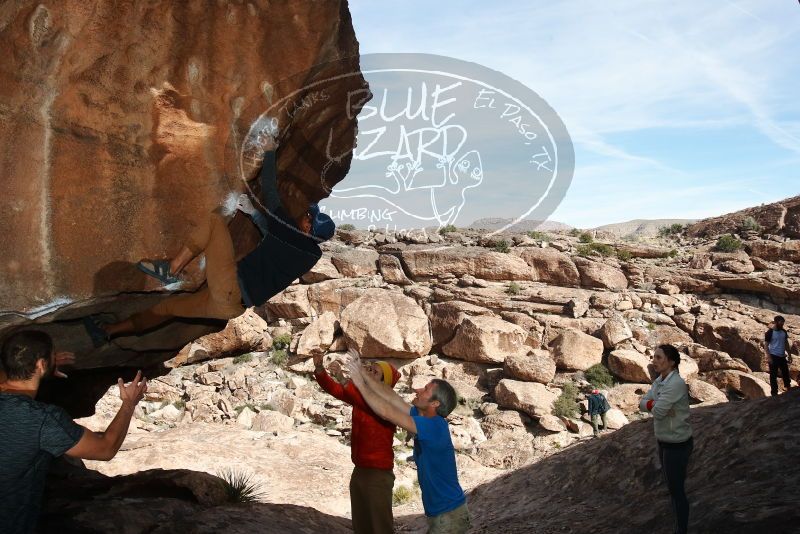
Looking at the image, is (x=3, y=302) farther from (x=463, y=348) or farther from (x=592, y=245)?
(x=592, y=245)

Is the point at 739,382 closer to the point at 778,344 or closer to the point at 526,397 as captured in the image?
the point at 526,397

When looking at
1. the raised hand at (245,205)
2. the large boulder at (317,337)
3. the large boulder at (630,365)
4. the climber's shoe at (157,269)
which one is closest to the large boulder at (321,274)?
the large boulder at (317,337)

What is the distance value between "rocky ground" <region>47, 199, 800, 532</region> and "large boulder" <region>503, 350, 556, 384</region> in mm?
54

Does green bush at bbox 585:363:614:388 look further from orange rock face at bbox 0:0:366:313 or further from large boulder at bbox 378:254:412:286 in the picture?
orange rock face at bbox 0:0:366:313

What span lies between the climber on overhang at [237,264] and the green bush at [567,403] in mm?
15559

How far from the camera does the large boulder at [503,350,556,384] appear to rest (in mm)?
21531

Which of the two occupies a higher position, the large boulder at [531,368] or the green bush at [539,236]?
the green bush at [539,236]

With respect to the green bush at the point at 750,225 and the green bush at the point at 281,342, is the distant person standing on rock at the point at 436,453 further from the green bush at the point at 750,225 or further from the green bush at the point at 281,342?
the green bush at the point at 750,225

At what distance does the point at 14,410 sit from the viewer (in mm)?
2760

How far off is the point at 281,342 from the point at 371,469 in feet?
65.7

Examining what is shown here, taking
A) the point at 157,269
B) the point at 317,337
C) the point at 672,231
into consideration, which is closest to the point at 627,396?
the point at 317,337

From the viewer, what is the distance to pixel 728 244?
29156mm

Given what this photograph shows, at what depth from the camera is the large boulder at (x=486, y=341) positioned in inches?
894

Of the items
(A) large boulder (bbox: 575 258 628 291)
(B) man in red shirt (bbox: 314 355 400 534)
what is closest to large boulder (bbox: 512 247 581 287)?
(A) large boulder (bbox: 575 258 628 291)
